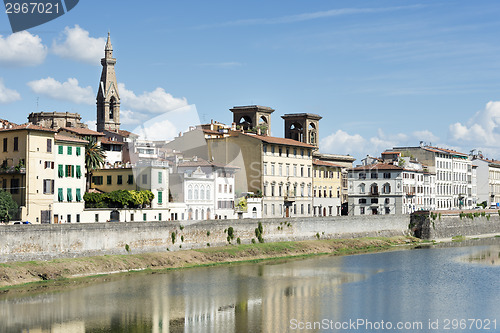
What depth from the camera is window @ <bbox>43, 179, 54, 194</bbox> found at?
68.2 m

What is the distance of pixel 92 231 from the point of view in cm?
6225

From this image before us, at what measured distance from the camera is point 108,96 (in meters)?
146

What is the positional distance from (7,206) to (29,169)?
4.77 m

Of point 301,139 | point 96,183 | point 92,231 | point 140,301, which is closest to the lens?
point 140,301

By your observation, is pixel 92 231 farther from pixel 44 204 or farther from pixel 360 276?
pixel 360 276

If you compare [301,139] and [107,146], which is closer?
[107,146]

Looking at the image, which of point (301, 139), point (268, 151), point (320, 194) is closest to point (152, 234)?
point (268, 151)

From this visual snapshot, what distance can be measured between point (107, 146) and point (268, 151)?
20.5 metres

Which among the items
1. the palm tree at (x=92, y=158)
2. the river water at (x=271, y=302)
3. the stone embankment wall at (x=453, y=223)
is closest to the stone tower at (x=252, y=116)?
the stone embankment wall at (x=453, y=223)

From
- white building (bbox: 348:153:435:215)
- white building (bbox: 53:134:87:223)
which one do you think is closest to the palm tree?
white building (bbox: 53:134:87:223)

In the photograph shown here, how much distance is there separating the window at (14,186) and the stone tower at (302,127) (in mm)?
68030

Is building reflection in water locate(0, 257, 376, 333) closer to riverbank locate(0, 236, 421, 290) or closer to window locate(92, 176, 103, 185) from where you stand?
riverbank locate(0, 236, 421, 290)

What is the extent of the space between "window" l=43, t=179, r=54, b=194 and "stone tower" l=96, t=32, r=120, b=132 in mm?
75336

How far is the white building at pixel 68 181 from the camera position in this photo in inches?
2751
